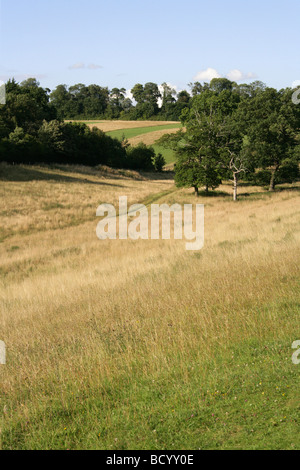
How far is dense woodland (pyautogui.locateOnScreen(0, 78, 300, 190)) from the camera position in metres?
46.1

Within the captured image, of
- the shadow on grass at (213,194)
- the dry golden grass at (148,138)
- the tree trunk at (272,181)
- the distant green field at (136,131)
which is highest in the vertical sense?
the distant green field at (136,131)

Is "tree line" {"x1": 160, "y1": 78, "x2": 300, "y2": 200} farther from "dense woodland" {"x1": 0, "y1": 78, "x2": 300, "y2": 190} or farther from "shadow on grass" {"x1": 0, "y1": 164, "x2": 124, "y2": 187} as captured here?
"shadow on grass" {"x1": 0, "y1": 164, "x2": 124, "y2": 187}

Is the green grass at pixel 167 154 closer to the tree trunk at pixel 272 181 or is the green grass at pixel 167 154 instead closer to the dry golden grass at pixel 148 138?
the dry golden grass at pixel 148 138

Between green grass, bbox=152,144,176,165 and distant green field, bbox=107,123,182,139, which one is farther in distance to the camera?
distant green field, bbox=107,123,182,139

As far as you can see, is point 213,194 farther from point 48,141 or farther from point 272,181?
point 48,141

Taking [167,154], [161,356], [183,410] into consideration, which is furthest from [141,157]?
[183,410]

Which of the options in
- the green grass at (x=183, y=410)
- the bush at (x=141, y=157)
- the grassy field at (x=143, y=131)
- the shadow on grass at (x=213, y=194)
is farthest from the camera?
the grassy field at (x=143, y=131)

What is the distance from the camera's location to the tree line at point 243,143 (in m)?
45.7

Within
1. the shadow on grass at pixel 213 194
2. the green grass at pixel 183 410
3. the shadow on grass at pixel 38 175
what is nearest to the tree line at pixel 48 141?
the shadow on grass at pixel 38 175

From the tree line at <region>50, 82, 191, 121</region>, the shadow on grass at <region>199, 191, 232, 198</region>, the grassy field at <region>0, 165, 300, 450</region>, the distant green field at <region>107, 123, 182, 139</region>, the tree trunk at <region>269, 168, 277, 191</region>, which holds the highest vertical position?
the tree line at <region>50, 82, 191, 121</region>

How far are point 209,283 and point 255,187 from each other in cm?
4725

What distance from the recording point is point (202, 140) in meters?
46.5

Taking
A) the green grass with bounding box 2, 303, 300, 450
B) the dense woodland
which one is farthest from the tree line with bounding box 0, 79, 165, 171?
the green grass with bounding box 2, 303, 300, 450

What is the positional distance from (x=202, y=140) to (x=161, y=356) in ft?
139
